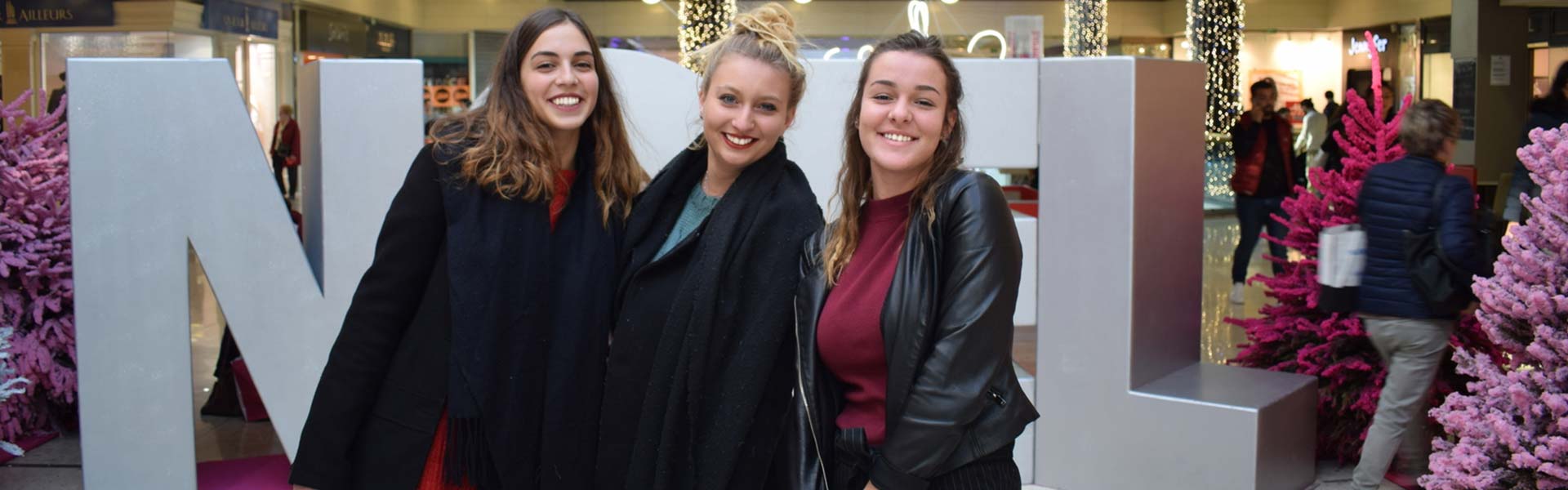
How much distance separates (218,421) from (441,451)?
11.3ft

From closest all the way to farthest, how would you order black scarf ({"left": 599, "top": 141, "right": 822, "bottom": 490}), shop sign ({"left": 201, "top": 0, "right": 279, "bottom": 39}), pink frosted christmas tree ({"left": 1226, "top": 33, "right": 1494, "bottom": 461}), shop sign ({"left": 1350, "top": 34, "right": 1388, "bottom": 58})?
1. black scarf ({"left": 599, "top": 141, "right": 822, "bottom": 490})
2. pink frosted christmas tree ({"left": 1226, "top": 33, "right": 1494, "bottom": 461})
3. shop sign ({"left": 201, "top": 0, "right": 279, "bottom": 39})
4. shop sign ({"left": 1350, "top": 34, "right": 1388, "bottom": 58})

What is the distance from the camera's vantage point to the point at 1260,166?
845 cm

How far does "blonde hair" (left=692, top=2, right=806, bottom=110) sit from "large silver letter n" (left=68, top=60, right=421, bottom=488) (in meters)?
1.76

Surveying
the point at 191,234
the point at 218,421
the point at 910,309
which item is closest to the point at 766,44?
the point at 910,309

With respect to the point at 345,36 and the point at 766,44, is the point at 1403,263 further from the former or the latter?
the point at 345,36

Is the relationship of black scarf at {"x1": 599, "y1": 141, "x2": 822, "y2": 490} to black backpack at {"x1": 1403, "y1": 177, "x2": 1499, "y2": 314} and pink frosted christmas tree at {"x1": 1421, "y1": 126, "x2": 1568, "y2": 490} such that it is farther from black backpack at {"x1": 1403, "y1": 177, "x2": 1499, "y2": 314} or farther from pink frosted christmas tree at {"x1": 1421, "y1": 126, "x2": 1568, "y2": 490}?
black backpack at {"x1": 1403, "y1": 177, "x2": 1499, "y2": 314}

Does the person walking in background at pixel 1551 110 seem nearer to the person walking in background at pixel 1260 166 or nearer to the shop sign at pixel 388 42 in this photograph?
the person walking in background at pixel 1260 166

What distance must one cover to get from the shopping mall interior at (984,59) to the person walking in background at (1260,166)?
13.0 inches

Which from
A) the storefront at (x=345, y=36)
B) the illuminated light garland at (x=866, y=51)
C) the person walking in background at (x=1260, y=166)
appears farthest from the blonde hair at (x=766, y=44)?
the storefront at (x=345, y=36)

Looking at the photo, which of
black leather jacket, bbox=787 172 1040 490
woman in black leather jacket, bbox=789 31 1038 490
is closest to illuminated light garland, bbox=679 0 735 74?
woman in black leather jacket, bbox=789 31 1038 490

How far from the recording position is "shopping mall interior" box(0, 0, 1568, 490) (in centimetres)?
461

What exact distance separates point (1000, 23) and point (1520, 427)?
18.2 meters

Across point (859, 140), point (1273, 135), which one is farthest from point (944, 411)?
point (1273, 135)

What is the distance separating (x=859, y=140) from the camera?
2186 millimetres
